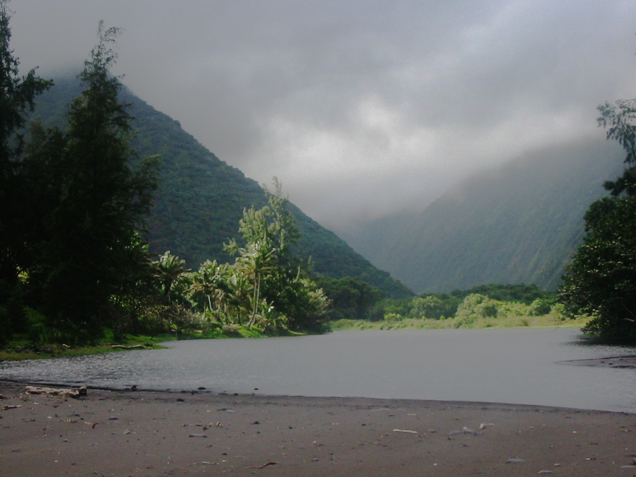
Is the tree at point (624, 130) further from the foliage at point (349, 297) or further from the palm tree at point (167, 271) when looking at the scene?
the foliage at point (349, 297)

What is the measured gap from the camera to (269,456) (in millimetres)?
5848

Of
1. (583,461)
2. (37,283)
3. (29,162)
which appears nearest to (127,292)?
(37,283)

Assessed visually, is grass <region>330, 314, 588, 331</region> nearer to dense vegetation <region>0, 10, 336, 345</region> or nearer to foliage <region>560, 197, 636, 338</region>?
foliage <region>560, 197, 636, 338</region>

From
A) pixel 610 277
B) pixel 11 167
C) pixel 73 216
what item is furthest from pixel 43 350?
pixel 610 277

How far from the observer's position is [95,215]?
116ft

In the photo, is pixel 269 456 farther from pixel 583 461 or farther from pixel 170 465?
pixel 583 461

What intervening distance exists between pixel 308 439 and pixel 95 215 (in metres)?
32.1

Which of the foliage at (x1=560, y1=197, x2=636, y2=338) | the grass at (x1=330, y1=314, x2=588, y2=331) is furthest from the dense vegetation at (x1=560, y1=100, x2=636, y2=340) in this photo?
the grass at (x1=330, y1=314, x2=588, y2=331)

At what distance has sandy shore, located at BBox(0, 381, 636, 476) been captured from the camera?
17.4 feet

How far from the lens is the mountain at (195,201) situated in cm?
9256

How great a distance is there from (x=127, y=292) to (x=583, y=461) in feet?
131

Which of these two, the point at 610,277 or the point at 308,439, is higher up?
the point at 610,277

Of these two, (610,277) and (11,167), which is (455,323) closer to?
(610,277)

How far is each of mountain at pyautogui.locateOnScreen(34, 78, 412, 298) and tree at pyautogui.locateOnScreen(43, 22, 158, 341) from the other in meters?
35.9
